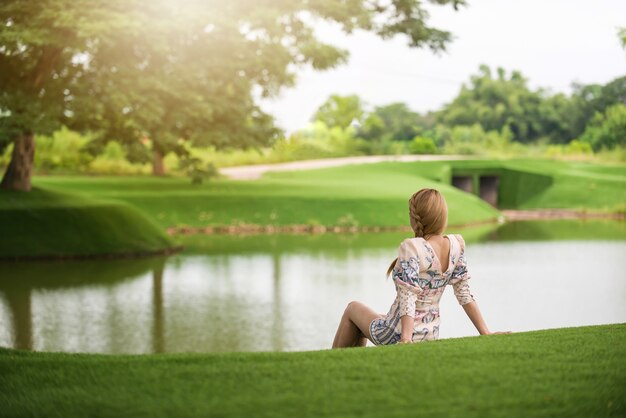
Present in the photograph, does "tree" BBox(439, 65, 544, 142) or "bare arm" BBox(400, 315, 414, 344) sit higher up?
"tree" BBox(439, 65, 544, 142)

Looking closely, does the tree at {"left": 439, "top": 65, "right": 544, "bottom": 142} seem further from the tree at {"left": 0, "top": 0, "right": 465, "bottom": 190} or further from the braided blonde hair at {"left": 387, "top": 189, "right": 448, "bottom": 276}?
the braided blonde hair at {"left": 387, "top": 189, "right": 448, "bottom": 276}

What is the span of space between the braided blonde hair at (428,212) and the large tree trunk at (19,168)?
16.1 metres

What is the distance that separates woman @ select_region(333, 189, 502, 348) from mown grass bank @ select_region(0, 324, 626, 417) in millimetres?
266

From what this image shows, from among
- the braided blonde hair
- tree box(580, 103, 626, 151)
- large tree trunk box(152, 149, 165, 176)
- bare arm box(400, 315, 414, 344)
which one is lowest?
bare arm box(400, 315, 414, 344)

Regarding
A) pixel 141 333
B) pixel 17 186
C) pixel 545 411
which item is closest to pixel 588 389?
pixel 545 411

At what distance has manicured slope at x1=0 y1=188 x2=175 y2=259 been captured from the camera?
17734 mm

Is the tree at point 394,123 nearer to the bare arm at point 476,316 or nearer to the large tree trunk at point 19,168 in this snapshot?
the large tree trunk at point 19,168

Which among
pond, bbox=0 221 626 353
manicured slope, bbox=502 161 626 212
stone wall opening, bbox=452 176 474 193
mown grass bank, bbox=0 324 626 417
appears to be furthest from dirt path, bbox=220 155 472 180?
mown grass bank, bbox=0 324 626 417

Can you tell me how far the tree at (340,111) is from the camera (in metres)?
39.9

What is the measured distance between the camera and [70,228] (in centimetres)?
1847

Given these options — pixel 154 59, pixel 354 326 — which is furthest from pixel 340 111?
pixel 354 326

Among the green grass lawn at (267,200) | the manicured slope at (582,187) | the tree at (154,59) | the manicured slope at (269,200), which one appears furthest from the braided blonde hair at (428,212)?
the manicured slope at (582,187)

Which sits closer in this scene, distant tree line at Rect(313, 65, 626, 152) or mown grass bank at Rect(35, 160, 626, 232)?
mown grass bank at Rect(35, 160, 626, 232)

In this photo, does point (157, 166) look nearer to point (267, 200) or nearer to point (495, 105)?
point (267, 200)
